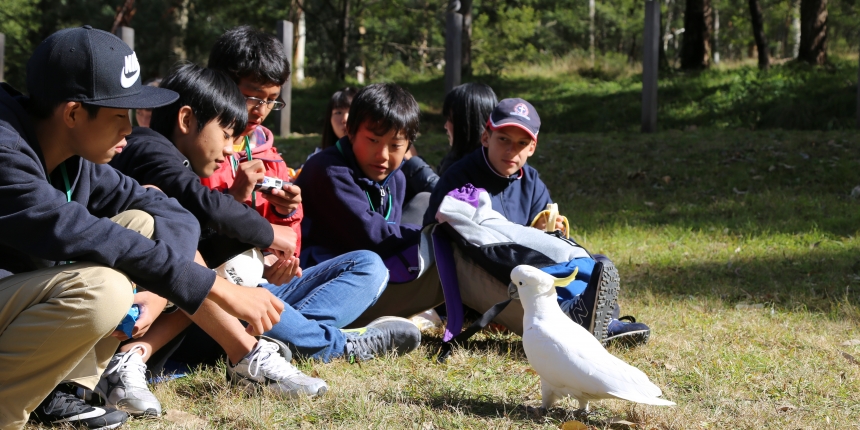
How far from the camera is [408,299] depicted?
133 inches

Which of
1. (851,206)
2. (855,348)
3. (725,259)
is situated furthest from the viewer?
(851,206)

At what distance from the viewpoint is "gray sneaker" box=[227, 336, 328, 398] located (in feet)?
8.25

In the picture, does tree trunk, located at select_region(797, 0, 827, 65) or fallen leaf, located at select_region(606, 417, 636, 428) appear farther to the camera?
tree trunk, located at select_region(797, 0, 827, 65)

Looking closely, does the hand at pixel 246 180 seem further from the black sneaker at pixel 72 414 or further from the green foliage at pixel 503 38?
the green foliage at pixel 503 38

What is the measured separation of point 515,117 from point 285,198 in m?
1.18

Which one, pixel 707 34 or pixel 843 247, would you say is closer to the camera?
pixel 843 247

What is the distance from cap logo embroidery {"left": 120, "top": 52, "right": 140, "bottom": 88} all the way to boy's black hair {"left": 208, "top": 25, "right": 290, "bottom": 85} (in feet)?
4.04

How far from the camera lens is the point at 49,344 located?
1.96m

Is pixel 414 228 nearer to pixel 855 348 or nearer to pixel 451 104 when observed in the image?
pixel 451 104

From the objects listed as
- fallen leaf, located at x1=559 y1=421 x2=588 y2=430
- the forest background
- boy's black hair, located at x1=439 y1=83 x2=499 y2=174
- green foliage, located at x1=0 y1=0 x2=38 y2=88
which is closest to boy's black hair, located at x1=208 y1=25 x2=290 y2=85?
boy's black hair, located at x1=439 y1=83 x2=499 y2=174

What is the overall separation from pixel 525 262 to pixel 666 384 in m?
0.67

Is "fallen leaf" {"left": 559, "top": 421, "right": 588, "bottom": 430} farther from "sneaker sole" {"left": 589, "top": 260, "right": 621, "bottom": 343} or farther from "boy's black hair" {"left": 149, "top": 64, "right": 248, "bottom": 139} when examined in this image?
"boy's black hair" {"left": 149, "top": 64, "right": 248, "bottom": 139}

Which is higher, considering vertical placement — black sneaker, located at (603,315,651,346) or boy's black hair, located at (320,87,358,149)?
boy's black hair, located at (320,87,358,149)

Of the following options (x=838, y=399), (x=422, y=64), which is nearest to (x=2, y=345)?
(x=838, y=399)
